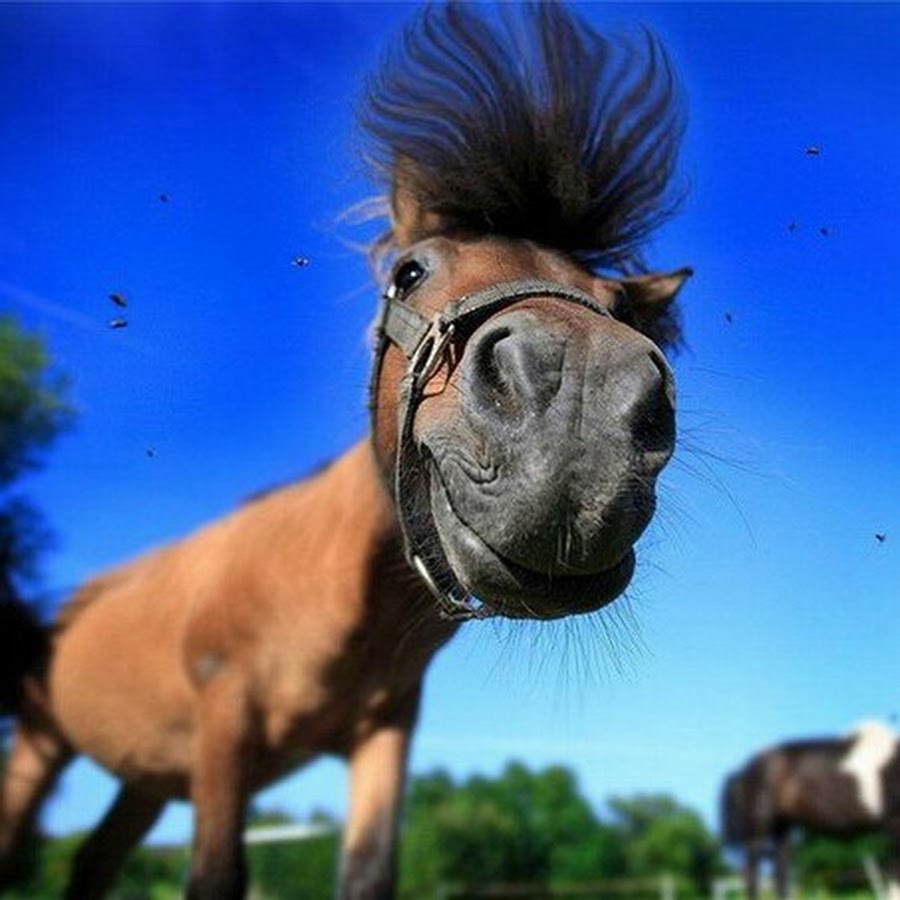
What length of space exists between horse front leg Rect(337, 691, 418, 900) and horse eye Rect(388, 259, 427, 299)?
1379mm

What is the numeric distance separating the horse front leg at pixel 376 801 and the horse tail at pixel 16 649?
1547 mm

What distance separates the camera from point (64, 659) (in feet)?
14.2

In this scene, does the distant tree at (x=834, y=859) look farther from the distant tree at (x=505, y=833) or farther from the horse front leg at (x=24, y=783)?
the horse front leg at (x=24, y=783)

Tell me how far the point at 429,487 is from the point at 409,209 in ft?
3.00

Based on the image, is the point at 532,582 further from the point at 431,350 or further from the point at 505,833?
the point at 505,833

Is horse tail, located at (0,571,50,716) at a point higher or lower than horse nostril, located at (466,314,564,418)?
higher

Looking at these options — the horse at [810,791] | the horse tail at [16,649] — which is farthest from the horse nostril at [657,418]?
the horse at [810,791]

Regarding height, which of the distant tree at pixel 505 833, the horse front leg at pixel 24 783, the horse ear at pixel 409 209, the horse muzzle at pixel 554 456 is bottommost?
the horse muzzle at pixel 554 456

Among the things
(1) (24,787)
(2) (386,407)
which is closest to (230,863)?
(2) (386,407)

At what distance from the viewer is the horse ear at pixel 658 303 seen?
2803 millimetres

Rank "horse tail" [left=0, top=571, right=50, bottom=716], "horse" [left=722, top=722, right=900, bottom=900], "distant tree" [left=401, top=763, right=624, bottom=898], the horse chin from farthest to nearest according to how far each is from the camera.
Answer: "distant tree" [left=401, top=763, right=624, bottom=898] < "horse" [left=722, top=722, right=900, bottom=900] < "horse tail" [left=0, top=571, right=50, bottom=716] < the horse chin

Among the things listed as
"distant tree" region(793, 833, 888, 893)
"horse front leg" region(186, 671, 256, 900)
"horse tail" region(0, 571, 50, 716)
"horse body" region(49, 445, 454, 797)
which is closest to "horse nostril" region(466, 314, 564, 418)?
"horse body" region(49, 445, 454, 797)

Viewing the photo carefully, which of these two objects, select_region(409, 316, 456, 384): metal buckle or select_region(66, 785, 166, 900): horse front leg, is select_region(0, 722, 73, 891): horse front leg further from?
select_region(409, 316, 456, 384): metal buckle

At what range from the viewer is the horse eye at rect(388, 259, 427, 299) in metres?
2.61
